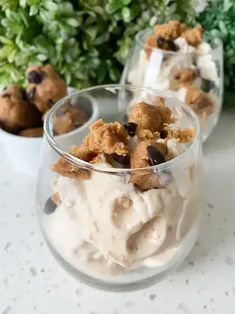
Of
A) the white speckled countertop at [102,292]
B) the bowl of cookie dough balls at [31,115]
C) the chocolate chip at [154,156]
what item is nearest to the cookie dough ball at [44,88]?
the bowl of cookie dough balls at [31,115]

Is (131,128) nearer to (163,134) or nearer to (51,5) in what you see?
(163,134)

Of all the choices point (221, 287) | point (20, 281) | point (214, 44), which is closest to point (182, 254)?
point (221, 287)

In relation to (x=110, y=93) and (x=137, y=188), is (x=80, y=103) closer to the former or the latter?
(x=110, y=93)

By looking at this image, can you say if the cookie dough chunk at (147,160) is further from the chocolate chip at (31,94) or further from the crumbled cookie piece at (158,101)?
the chocolate chip at (31,94)

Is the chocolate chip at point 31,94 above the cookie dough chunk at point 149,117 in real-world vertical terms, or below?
below

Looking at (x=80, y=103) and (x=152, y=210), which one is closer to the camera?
(x=152, y=210)

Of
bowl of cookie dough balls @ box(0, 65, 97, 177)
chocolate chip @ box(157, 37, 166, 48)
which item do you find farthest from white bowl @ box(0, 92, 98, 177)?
chocolate chip @ box(157, 37, 166, 48)
